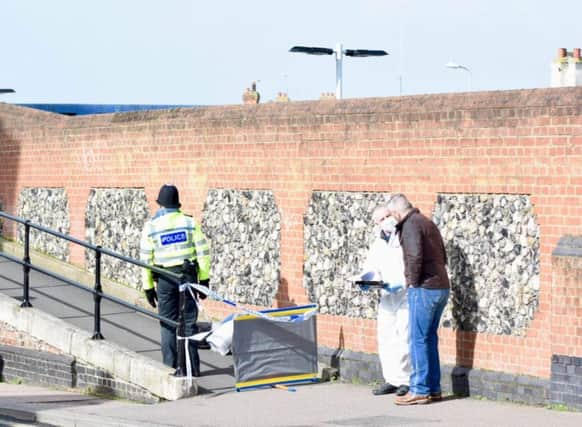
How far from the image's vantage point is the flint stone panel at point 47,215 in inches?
683

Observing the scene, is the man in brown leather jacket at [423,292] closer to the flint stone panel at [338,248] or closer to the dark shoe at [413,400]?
the dark shoe at [413,400]

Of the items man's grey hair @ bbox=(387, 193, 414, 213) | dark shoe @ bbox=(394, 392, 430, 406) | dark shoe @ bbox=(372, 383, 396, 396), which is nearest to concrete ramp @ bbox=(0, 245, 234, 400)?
dark shoe @ bbox=(372, 383, 396, 396)

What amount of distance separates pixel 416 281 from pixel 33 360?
4693mm

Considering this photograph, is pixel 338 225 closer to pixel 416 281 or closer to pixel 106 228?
pixel 416 281

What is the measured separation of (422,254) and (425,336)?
684mm

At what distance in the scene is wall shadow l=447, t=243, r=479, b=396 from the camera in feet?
36.7

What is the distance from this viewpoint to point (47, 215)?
697 inches

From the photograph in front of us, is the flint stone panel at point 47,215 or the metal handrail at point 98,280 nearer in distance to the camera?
the metal handrail at point 98,280

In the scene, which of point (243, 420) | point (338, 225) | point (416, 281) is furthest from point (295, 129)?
point (243, 420)

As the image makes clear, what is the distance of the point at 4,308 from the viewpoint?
1411 cm

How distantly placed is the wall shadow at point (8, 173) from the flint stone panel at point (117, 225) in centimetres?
200

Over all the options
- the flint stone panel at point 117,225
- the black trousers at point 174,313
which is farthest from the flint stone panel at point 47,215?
the black trousers at point 174,313

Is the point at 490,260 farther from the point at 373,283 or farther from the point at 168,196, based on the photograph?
the point at 168,196

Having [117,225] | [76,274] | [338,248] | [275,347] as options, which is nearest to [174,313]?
[275,347]
